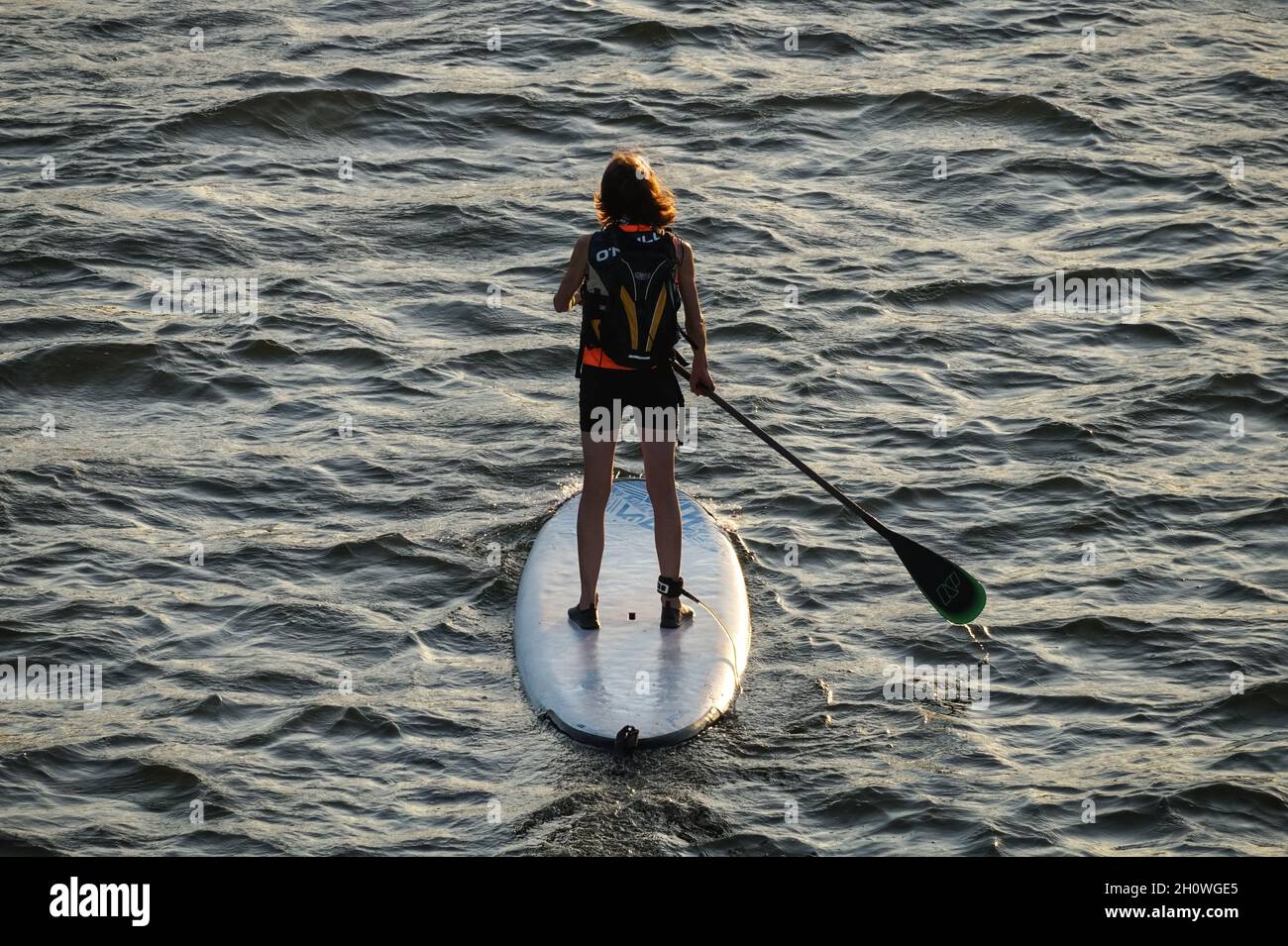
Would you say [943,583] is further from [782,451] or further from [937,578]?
[782,451]

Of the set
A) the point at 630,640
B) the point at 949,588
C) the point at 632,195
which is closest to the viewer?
the point at 632,195

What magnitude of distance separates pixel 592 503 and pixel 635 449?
8.69ft

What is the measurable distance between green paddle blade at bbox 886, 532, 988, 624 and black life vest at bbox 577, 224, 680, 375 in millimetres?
A: 1561

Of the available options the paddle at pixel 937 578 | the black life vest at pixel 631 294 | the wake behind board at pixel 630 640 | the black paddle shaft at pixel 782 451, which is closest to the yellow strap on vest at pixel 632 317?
the black life vest at pixel 631 294

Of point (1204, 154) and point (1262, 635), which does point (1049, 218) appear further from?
point (1262, 635)

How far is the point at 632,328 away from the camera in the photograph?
634 centimetres

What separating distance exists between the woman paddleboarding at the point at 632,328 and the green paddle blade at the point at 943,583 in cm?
114

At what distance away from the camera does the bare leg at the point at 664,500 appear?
257 inches

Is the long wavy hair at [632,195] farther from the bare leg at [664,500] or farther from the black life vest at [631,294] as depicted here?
the bare leg at [664,500]

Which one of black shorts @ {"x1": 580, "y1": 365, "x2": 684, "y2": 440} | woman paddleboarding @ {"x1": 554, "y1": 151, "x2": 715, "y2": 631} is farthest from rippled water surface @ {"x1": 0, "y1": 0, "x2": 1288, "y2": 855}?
black shorts @ {"x1": 580, "y1": 365, "x2": 684, "y2": 440}

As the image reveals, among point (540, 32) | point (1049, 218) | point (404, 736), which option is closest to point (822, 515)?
point (404, 736)

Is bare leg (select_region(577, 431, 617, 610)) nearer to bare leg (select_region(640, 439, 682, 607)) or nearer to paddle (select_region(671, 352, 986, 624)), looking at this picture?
bare leg (select_region(640, 439, 682, 607))

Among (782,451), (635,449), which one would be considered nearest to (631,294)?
(782,451)
